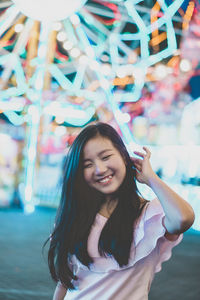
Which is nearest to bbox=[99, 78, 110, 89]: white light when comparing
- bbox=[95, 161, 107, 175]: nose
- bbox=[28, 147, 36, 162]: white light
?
bbox=[28, 147, 36, 162]: white light

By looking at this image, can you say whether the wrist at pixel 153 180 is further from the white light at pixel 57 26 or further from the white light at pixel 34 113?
the white light at pixel 34 113

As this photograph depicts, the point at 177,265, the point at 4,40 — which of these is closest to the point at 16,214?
the point at 4,40

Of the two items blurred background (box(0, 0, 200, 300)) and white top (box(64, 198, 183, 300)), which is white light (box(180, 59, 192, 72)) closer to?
blurred background (box(0, 0, 200, 300))

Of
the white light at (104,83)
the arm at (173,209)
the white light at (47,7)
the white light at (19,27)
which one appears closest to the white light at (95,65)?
the white light at (104,83)

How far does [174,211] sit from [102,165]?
0.87 ft

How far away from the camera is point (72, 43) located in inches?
192

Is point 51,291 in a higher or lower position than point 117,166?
lower

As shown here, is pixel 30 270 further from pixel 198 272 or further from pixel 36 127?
pixel 36 127

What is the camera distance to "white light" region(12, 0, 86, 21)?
368 cm

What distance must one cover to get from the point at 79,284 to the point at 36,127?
4411 millimetres

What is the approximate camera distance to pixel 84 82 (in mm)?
5141

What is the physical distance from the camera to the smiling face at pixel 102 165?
1.19 m

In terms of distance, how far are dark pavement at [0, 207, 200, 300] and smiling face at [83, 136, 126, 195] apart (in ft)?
3.62

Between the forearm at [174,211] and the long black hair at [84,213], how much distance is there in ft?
0.50
